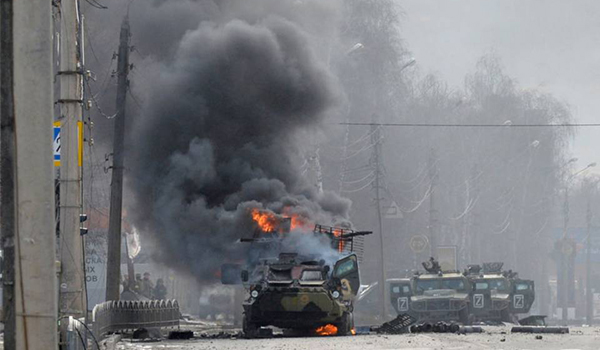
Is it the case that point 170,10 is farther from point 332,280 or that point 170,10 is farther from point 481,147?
point 481,147

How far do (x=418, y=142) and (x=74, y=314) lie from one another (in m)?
58.0

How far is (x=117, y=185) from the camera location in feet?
94.8

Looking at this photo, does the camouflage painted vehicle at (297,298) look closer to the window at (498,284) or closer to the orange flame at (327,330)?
the orange flame at (327,330)

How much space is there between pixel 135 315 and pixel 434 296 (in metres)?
12.0

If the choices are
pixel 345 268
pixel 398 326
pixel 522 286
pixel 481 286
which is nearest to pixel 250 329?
pixel 345 268

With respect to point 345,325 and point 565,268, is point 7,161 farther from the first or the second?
point 565,268

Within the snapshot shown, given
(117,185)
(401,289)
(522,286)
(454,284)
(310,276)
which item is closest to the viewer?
(310,276)

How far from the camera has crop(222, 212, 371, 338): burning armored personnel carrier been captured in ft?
74.4

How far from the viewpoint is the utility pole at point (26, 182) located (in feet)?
35.0

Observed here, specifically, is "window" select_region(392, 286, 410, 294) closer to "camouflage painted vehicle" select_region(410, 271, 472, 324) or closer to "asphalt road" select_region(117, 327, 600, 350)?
"camouflage painted vehicle" select_region(410, 271, 472, 324)

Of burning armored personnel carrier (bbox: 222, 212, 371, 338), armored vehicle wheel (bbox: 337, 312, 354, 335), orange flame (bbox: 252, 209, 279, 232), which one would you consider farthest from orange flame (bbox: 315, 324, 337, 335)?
orange flame (bbox: 252, 209, 279, 232)

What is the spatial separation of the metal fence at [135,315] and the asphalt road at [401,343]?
1.51 metres

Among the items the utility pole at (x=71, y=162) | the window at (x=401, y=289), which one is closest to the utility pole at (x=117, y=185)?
the utility pole at (x=71, y=162)

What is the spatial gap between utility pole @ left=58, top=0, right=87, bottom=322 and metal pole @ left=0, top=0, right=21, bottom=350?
32.3ft
